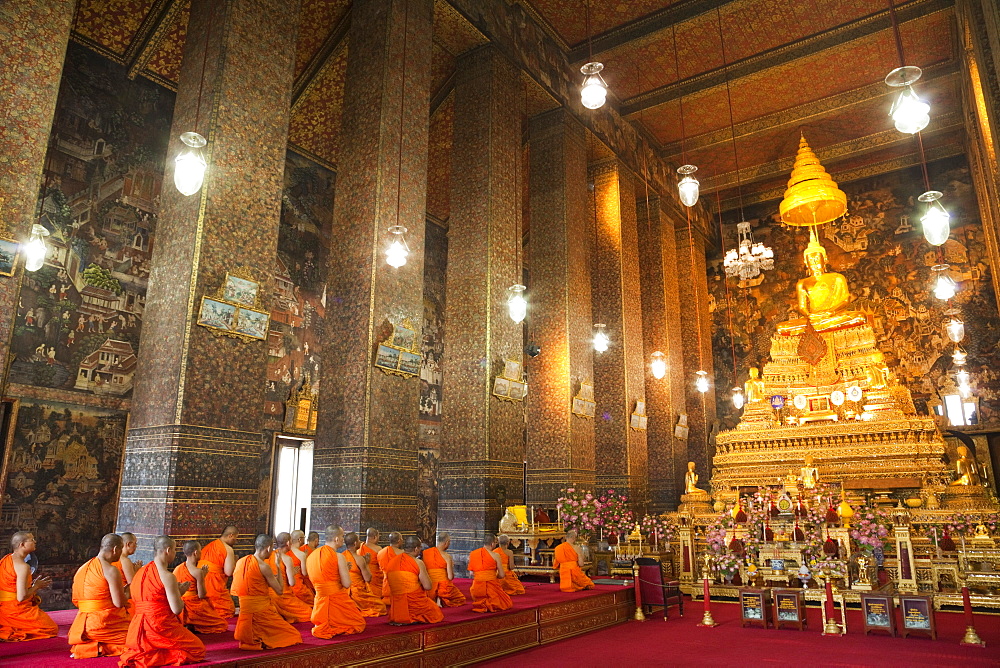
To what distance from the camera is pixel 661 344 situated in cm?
1702

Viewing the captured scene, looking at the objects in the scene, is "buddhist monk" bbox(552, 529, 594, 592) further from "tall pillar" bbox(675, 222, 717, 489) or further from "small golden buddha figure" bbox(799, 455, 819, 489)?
"tall pillar" bbox(675, 222, 717, 489)

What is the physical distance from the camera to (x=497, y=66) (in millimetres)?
11797

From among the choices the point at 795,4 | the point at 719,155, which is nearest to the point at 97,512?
the point at 795,4

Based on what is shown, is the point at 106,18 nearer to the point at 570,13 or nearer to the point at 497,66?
the point at 497,66

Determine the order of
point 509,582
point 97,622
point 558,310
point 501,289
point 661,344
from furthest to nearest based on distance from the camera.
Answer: point 661,344 < point 558,310 < point 501,289 < point 509,582 < point 97,622

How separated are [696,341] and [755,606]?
12.0 metres

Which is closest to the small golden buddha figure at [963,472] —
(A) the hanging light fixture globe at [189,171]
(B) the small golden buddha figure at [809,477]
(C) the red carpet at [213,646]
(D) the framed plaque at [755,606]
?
(B) the small golden buddha figure at [809,477]

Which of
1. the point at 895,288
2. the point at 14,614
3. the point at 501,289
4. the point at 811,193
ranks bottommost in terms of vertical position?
the point at 14,614

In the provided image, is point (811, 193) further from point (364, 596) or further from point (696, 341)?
point (364, 596)

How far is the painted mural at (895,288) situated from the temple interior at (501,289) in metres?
0.08

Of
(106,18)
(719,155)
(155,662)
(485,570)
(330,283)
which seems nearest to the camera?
(155,662)

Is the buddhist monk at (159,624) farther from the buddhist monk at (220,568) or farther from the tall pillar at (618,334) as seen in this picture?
the tall pillar at (618,334)

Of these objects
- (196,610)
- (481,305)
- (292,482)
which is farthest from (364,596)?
(292,482)

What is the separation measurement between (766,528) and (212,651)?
7822 millimetres
